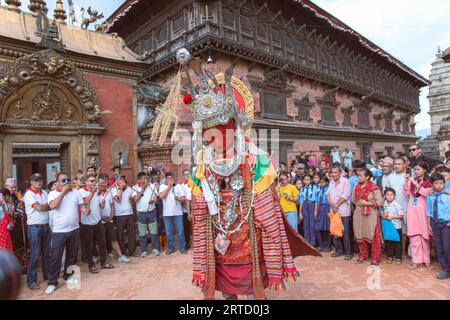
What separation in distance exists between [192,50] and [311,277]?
10410mm

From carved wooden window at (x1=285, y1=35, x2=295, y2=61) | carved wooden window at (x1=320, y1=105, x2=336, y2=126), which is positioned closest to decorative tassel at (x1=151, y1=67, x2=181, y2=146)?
carved wooden window at (x1=285, y1=35, x2=295, y2=61)

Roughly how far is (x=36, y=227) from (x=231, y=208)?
3.84 m

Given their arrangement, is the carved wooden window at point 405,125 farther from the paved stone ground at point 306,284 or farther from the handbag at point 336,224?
the paved stone ground at point 306,284

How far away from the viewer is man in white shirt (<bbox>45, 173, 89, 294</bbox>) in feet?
15.8

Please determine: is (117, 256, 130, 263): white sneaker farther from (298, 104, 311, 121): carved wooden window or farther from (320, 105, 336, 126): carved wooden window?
(320, 105, 336, 126): carved wooden window

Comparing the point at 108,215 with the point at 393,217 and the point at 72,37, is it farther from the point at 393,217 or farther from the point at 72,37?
the point at 393,217

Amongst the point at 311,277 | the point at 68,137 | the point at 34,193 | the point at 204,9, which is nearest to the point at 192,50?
the point at 204,9

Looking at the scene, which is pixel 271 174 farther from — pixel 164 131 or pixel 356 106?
pixel 356 106

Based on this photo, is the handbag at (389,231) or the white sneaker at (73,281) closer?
the white sneaker at (73,281)

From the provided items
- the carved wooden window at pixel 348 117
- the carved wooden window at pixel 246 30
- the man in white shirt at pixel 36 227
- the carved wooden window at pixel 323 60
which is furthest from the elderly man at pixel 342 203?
the carved wooden window at pixel 348 117

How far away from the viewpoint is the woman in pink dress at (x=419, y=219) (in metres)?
5.11

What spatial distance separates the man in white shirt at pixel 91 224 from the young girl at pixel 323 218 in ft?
14.9

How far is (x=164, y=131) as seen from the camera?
3.91m

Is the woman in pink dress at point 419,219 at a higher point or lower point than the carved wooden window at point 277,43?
lower
